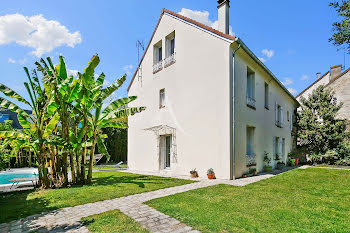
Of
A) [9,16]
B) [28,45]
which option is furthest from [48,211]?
[9,16]

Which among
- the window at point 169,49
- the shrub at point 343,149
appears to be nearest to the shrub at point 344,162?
the shrub at point 343,149

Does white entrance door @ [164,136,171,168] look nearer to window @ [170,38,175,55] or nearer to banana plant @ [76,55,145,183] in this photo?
banana plant @ [76,55,145,183]

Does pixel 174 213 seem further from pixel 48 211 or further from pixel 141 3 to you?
pixel 141 3

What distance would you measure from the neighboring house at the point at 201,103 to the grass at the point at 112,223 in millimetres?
5835

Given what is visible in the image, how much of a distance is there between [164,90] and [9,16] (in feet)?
26.1

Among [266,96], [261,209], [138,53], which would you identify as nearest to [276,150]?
[266,96]

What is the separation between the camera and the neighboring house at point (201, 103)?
30.8 ft

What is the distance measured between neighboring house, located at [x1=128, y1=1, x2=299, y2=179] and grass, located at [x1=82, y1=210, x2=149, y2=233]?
5835 millimetres

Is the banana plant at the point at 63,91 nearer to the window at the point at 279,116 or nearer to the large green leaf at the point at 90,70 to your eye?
the large green leaf at the point at 90,70

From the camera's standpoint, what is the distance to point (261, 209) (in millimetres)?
4754

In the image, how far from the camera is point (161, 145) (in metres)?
12.8

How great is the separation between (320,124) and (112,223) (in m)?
20.2

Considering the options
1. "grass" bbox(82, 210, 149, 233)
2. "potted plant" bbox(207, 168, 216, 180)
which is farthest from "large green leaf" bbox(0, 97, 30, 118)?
"potted plant" bbox(207, 168, 216, 180)

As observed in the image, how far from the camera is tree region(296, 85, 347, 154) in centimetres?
1730
